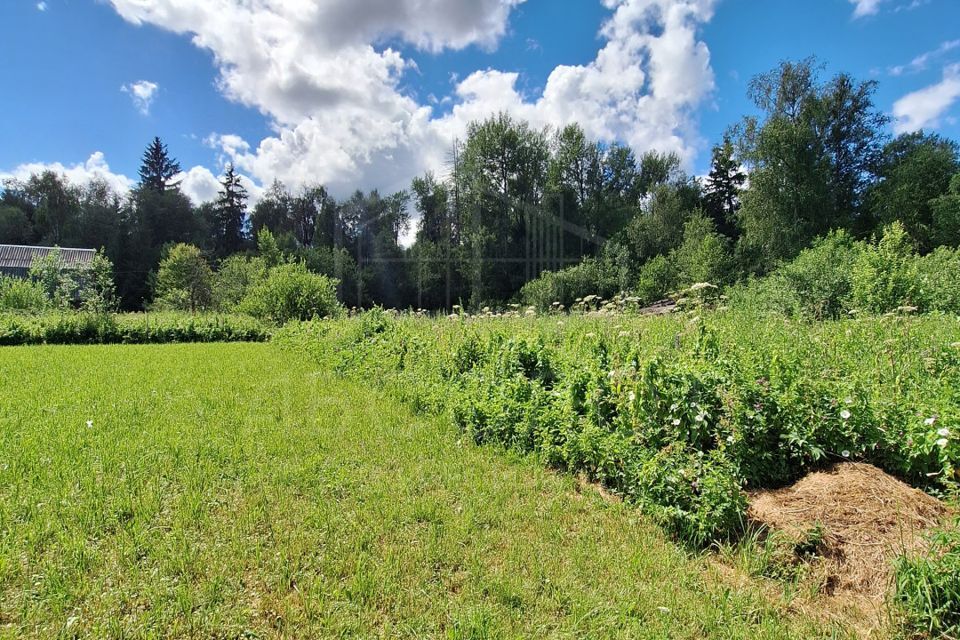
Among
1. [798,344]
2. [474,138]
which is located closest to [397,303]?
[474,138]

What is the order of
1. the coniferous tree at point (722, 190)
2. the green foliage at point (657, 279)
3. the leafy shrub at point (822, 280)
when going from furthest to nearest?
the coniferous tree at point (722, 190), the green foliage at point (657, 279), the leafy shrub at point (822, 280)

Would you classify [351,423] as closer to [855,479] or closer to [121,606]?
[121,606]

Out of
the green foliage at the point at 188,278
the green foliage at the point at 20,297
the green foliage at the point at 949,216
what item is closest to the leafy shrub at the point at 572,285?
the green foliage at the point at 949,216

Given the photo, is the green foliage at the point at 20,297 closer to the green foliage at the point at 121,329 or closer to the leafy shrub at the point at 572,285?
the green foliage at the point at 121,329

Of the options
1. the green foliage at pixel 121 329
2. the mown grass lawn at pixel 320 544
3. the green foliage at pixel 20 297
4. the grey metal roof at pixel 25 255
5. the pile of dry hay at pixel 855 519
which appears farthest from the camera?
the grey metal roof at pixel 25 255

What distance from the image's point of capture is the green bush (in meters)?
14.8

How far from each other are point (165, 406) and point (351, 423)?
223cm

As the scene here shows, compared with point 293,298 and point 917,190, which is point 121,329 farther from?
point 917,190

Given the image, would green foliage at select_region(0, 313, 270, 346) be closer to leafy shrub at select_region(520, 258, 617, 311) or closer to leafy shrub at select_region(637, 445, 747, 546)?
leafy shrub at select_region(637, 445, 747, 546)

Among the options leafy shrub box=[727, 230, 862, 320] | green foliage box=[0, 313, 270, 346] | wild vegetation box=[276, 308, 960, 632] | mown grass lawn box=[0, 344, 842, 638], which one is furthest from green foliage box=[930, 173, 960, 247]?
green foliage box=[0, 313, 270, 346]

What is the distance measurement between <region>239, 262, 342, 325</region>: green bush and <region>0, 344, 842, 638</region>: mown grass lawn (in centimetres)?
1072

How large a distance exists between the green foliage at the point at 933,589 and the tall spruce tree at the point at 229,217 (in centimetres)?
5382

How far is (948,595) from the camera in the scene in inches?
68.9

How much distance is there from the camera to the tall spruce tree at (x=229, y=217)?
47.5 m
